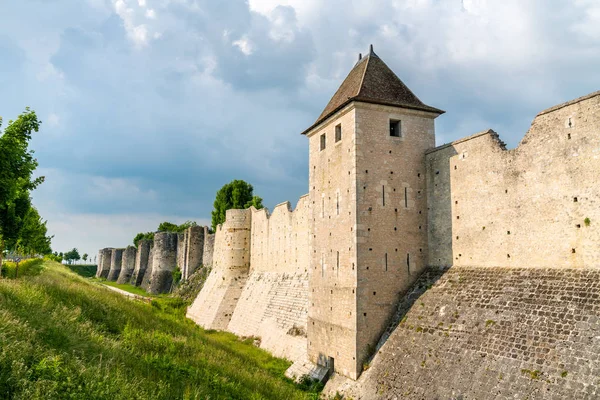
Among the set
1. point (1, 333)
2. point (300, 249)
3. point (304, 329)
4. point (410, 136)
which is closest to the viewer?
point (1, 333)

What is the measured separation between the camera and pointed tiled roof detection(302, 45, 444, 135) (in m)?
16.0

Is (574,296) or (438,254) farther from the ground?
(438,254)

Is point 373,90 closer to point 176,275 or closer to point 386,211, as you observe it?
point 386,211

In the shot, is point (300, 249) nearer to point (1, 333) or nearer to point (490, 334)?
point (490, 334)

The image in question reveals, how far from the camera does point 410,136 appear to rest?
16.1m

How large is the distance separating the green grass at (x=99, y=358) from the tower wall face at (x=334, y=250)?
187 cm

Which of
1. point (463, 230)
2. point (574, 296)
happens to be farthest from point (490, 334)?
point (463, 230)

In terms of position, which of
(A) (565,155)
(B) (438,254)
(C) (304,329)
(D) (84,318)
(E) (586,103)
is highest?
(E) (586,103)

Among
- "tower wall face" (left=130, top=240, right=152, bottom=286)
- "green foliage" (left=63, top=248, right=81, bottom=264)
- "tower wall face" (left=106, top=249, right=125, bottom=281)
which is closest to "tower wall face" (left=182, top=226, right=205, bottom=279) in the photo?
"tower wall face" (left=130, top=240, right=152, bottom=286)

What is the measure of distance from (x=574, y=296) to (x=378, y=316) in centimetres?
582

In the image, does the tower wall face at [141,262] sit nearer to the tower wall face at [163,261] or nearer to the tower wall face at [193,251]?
the tower wall face at [163,261]

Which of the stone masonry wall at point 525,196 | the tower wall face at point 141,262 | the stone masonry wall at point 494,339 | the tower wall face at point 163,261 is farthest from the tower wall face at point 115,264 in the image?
the stone masonry wall at point 525,196

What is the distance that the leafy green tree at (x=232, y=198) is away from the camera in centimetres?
5047

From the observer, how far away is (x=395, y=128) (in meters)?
16.6
